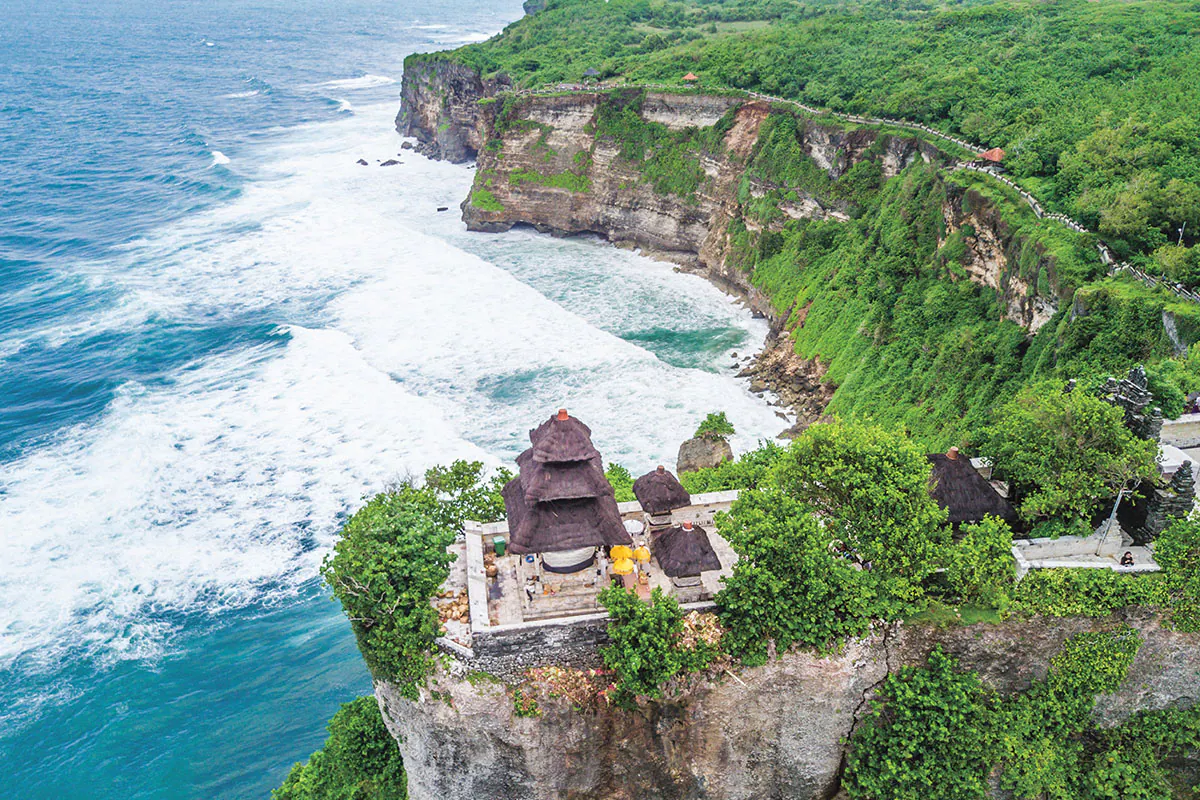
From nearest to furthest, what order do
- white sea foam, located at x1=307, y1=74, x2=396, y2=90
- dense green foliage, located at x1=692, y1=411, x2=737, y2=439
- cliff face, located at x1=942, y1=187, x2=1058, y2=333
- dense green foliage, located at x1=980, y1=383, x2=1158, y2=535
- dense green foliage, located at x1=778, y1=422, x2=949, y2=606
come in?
dense green foliage, located at x1=778, y1=422, x2=949, y2=606, dense green foliage, located at x1=980, y1=383, x2=1158, y2=535, cliff face, located at x1=942, y1=187, x2=1058, y2=333, dense green foliage, located at x1=692, y1=411, x2=737, y2=439, white sea foam, located at x1=307, y1=74, x2=396, y2=90

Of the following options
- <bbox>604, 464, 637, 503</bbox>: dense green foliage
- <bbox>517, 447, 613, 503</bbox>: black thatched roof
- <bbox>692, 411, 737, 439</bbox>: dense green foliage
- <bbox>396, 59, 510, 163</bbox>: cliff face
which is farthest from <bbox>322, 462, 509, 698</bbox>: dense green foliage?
<bbox>396, 59, 510, 163</bbox>: cliff face

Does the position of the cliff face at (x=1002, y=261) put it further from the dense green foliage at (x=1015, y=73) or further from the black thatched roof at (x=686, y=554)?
the black thatched roof at (x=686, y=554)

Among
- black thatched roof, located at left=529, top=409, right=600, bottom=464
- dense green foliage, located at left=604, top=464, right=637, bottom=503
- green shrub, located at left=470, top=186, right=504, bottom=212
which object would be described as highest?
black thatched roof, located at left=529, top=409, right=600, bottom=464

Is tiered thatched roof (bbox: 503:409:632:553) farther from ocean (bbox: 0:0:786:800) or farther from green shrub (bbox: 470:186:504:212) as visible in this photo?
green shrub (bbox: 470:186:504:212)

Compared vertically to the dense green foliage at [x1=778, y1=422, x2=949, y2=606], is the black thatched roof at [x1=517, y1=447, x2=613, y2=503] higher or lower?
higher

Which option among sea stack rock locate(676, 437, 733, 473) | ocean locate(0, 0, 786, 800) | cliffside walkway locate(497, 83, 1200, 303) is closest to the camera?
ocean locate(0, 0, 786, 800)

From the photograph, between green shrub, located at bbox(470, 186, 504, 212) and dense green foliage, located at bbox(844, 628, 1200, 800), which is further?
green shrub, located at bbox(470, 186, 504, 212)

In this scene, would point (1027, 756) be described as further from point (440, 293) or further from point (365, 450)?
point (440, 293)
